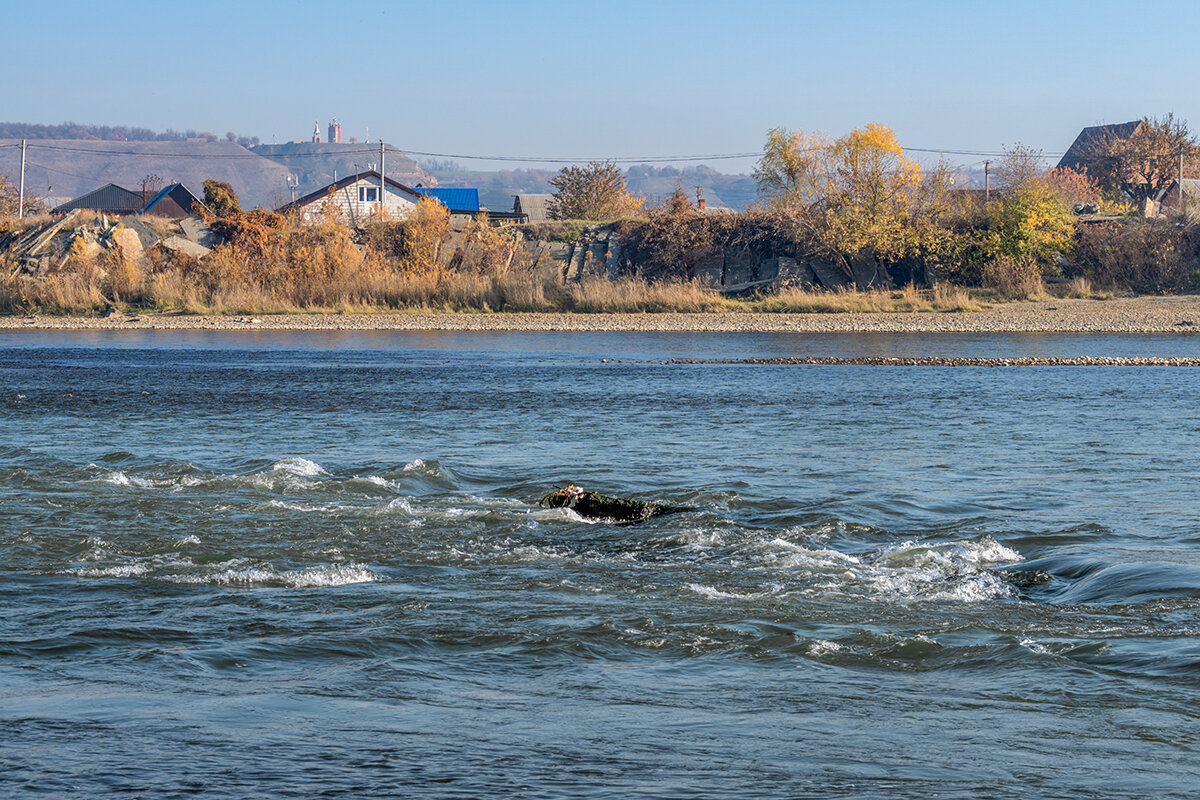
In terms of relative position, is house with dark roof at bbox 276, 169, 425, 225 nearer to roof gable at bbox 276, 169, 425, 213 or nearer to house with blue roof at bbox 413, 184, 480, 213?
roof gable at bbox 276, 169, 425, 213

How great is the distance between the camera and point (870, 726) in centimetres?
543

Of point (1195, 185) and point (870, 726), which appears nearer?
point (870, 726)

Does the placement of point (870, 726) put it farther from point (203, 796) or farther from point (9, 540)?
point (9, 540)

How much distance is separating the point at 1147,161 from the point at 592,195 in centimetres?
3650

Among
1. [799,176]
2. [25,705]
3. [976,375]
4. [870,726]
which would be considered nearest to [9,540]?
[25,705]

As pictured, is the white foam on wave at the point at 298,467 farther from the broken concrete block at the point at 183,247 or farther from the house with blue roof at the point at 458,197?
the house with blue roof at the point at 458,197

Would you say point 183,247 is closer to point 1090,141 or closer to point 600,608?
point 600,608

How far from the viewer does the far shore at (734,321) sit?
125 feet

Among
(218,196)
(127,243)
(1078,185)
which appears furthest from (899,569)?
(1078,185)

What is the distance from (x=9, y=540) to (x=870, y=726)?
729 cm

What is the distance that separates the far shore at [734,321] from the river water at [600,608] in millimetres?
20655

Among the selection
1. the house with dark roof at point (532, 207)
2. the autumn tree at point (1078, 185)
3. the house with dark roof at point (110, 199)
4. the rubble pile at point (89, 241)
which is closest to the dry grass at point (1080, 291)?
the autumn tree at point (1078, 185)

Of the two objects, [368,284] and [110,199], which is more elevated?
[110,199]

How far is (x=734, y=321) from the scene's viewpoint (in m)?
40.8
